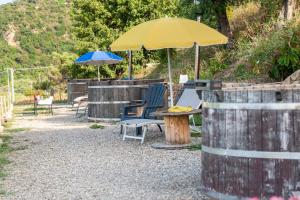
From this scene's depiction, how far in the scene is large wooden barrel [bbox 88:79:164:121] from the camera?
14703 mm

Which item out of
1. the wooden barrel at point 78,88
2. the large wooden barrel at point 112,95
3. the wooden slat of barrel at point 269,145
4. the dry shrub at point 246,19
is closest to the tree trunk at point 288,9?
the dry shrub at point 246,19

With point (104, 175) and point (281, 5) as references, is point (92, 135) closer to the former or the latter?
point (104, 175)

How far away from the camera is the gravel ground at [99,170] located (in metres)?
6.27

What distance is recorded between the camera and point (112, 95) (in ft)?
49.4

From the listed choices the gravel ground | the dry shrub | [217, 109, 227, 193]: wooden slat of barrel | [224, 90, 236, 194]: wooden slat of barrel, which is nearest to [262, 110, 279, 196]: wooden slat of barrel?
[224, 90, 236, 194]: wooden slat of barrel

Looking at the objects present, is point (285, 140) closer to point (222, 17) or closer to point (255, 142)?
point (255, 142)

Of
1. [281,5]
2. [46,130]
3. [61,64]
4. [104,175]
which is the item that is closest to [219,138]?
[104,175]

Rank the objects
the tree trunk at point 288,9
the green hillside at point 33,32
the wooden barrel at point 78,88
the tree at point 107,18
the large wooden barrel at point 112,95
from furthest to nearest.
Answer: the green hillside at point 33,32, the tree at point 107,18, the wooden barrel at point 78,88, the tree trunk at point 288,9, the large wooden barrel at point 112,95

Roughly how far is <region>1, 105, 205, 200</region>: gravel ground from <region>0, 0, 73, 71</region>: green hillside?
1693 inches

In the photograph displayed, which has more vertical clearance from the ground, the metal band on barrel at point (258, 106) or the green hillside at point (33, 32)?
the green hillside at point (33, 32)

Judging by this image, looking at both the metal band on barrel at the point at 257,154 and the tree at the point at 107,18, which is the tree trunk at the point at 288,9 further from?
the metal band on barrel at the point at 257,154

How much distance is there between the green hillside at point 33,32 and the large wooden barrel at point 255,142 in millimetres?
48715

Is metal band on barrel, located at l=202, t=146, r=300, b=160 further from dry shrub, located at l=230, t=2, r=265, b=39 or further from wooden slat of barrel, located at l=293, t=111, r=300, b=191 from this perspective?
dry shrub, located at l=230, t=2, r=265, b=39

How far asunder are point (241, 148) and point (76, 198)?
6.65ft
